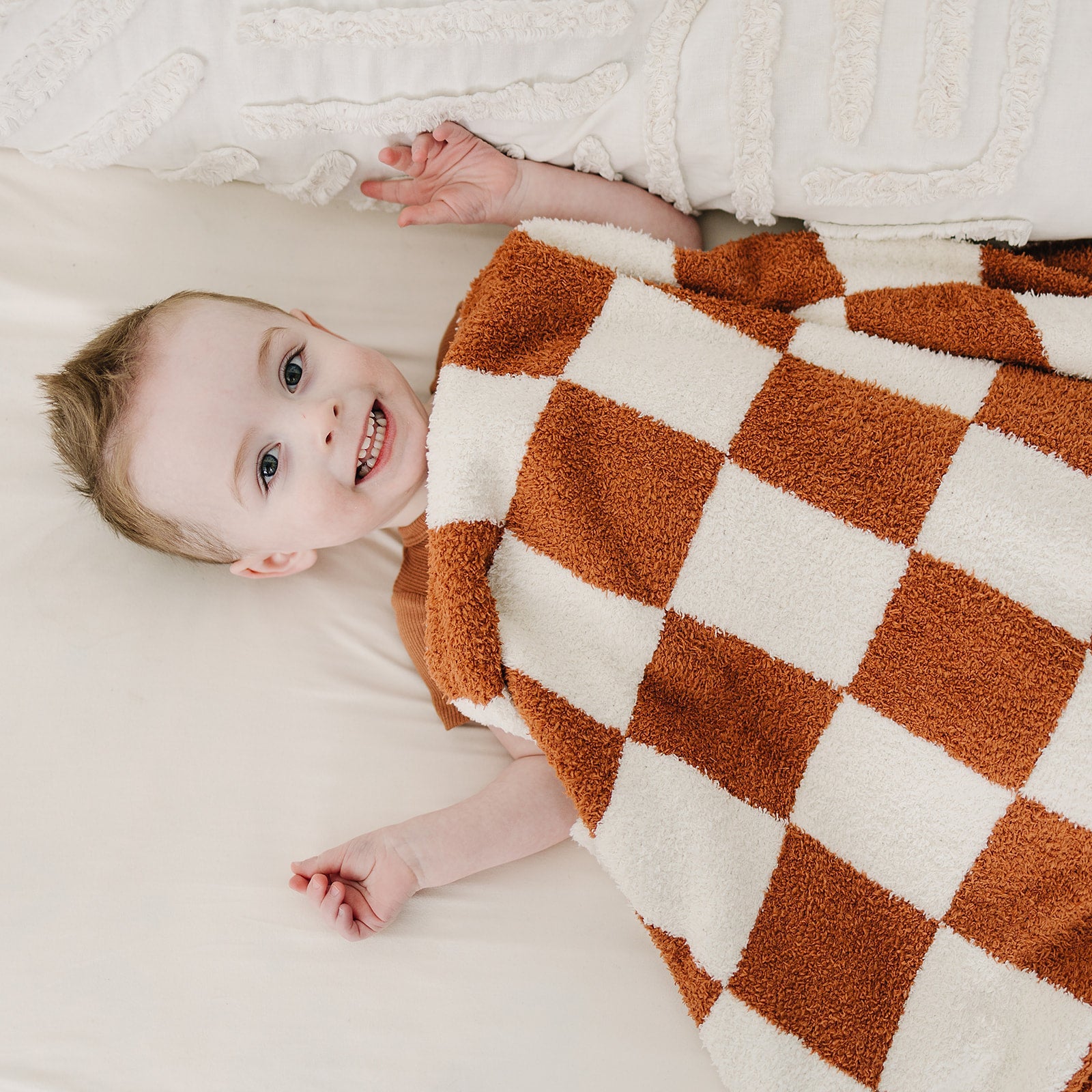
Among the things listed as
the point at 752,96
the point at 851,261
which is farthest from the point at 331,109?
the point at 851,261

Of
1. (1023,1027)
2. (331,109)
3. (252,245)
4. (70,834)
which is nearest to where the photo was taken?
(1023,1027)

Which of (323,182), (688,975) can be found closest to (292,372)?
(323,182)

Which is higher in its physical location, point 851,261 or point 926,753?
point 851,261

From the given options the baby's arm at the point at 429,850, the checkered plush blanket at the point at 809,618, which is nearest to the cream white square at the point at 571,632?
the checkered plush blanket at the point at 809,618

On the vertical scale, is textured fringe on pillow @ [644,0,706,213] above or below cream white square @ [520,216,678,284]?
above

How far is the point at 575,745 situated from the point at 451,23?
778 millimetres

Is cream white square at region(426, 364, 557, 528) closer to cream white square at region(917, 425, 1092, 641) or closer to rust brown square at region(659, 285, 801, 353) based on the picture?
rust brown square at region(659, 285, 801, 353)

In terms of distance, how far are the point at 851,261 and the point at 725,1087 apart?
86cm

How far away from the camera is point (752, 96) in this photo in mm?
963

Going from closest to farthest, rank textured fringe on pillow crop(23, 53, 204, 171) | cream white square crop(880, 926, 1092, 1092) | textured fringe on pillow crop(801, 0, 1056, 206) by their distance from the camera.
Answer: cream white square crop(880, 926, 1092, 1092) < textured fringe on pillow crop(801, 0, 1056, 206) < textured fringe on pillow crop(23, 53, 204, 171)

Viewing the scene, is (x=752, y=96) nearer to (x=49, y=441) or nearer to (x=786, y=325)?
(x=786, y=325)

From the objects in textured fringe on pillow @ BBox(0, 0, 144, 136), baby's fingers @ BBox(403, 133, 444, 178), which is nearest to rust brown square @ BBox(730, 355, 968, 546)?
baby's fingers @ BBox(403, 133, 444, 178)

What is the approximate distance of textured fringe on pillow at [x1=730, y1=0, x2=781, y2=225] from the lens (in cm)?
95

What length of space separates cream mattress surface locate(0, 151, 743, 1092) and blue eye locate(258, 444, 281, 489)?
0.17 meters
